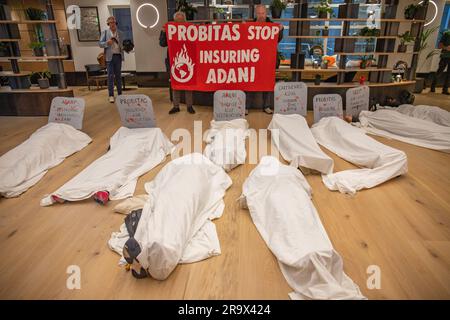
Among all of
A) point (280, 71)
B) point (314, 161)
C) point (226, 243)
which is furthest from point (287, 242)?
point (280, 71)

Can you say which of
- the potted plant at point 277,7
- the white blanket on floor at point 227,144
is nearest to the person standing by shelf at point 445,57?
the potted plant at point 277,7

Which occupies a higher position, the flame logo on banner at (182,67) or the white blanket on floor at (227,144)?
the flame logo on banner at (182,67)

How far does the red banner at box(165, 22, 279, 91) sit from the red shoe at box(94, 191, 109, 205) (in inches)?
111

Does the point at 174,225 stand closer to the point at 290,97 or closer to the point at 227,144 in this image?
the point at 227,144

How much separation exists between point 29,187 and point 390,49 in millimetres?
5684

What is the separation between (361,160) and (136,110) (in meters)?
2.43

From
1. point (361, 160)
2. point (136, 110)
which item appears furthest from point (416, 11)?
point (136, 110)

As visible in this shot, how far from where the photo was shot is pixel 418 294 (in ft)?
5.17

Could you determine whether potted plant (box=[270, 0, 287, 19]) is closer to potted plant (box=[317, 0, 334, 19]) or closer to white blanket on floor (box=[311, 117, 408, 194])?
potted plant (box=[317, 0, 334, 19])

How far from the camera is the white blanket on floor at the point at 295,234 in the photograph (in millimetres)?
1538

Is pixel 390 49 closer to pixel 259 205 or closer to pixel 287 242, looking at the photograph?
pixel 259 205

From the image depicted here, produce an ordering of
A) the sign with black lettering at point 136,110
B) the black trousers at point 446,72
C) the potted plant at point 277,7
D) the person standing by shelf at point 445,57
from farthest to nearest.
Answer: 1. the black trousers at point 446,72
2. the person standing by shelf at point 445,57
3. the potted plant at point 277,7
4. the sign with black lettering at point 136,110

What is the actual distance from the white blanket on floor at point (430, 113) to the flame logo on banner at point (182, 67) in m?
3.24

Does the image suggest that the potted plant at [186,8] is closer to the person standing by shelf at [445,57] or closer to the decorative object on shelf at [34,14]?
the decorative object on shelf at [34,14]
